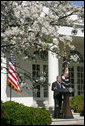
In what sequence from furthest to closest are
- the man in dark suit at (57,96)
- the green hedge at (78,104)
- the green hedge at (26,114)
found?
the green hedge at (78,104) < the man in dark suit at (57,96) < the green hedge at (26,114)

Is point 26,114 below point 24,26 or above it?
below

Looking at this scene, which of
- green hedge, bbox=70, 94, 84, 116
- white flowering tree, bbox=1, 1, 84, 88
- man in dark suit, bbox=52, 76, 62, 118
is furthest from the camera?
green hedge, bbox=70, 94, 84, 116

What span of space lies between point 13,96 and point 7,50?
45.0 ft

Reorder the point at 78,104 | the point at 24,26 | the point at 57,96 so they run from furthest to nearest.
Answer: the point at 78,104, the point at 57,96, the point at 24,26

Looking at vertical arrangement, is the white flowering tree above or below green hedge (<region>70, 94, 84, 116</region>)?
above

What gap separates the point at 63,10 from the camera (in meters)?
7.62

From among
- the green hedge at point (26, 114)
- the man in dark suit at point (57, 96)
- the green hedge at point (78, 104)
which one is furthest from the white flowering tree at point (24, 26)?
the green hedge at point (78, 104)

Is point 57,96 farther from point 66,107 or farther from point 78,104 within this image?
point 78,104

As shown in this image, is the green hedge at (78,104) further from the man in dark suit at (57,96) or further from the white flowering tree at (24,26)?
the white flowering tree at (24,26)

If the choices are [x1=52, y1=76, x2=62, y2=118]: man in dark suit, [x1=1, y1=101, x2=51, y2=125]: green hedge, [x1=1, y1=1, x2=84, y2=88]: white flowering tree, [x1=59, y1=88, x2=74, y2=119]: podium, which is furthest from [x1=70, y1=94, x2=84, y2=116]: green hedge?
[x1=1, y1=1, x2=84, y2=88]: white flowering tree

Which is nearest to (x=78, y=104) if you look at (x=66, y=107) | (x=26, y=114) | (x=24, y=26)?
(x=66, y=107)

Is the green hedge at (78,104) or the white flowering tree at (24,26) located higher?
the white flowering tree at (24,26)

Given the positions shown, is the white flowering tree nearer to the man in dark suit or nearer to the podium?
the man in dark suit

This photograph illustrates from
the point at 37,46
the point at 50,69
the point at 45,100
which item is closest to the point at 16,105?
the point at 37,46
